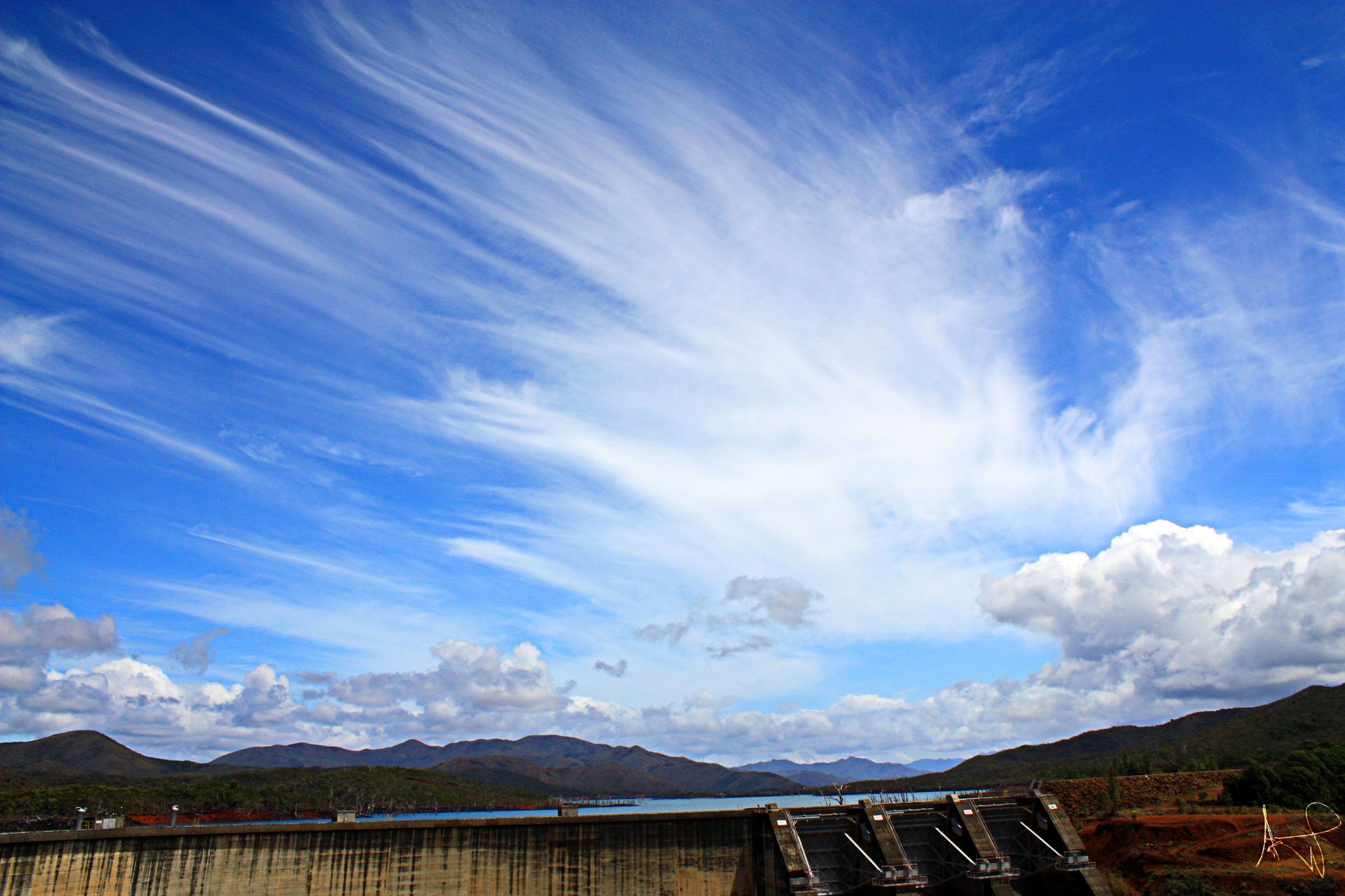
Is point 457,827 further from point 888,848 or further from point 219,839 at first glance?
point 888,848

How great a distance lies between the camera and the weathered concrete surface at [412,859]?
40156 millimetres

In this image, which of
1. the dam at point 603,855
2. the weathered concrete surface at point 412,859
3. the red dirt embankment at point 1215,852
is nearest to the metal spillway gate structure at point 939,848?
the dam at point 603,855

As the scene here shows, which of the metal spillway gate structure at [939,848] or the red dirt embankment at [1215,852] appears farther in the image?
the metal spillway gate structure at [939,848]

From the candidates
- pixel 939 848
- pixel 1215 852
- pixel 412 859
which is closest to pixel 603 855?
pixel 412 859

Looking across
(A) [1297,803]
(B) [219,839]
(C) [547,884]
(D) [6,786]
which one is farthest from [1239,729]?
(D) [6,786]

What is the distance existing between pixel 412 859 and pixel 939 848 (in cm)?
3299

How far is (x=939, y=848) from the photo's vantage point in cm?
5078

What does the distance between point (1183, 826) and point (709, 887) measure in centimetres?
3177

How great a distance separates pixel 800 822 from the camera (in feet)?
160

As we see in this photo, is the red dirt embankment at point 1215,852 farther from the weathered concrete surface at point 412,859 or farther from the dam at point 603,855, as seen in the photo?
the weathered concrete surface at point 412,859

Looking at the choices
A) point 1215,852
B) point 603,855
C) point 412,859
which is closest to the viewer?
point 412,859

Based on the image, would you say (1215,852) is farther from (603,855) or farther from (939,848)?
(603,855)

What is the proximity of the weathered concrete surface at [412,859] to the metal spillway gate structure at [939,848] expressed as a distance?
333 centimetres

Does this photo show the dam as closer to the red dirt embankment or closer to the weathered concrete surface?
the weathered concrete surface
